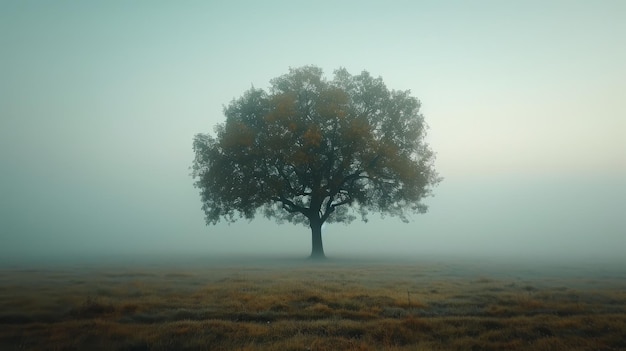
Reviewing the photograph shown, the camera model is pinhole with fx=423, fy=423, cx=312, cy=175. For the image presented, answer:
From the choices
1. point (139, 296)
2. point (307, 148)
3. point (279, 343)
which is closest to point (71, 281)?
point (139, 296)

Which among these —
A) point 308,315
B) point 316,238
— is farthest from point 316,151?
point 308,315

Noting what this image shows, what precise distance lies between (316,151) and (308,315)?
28.9m

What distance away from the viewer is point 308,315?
15.7 m

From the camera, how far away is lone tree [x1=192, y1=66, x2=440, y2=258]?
4212 centimetres

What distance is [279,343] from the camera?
1241cm

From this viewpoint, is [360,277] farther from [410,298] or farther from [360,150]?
[360,150]

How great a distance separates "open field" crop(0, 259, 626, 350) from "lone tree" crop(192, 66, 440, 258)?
68.6 ft

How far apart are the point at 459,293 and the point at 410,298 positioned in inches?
119

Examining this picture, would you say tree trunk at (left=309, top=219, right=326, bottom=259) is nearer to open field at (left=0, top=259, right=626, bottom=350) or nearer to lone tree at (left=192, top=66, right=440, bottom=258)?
lone tree at (left=192, top=66, right=440, bottom=258)

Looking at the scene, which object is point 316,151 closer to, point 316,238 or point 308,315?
point 316,238

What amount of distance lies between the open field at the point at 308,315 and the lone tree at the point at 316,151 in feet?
68.6

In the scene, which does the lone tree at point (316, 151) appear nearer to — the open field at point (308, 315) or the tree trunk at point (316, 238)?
the tree trunk at point (316, 238)

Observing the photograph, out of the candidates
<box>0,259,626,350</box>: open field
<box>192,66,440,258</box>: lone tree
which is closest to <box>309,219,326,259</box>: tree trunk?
<box>192,66,440,258</box>: lone tree

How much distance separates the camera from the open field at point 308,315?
12.6m
